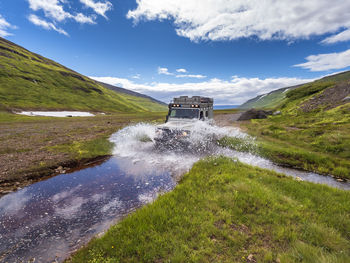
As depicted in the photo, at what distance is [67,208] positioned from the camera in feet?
20.7

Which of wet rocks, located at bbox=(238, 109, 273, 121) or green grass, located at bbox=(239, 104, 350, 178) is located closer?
green grass, located at bbox=(239, 104, 350, 178)

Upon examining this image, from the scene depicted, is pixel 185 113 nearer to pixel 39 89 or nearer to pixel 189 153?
pixel 189 153

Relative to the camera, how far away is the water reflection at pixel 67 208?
4.56 m

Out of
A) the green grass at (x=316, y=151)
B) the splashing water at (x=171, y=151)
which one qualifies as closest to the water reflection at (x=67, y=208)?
the splashing water at (x=171, y=151)

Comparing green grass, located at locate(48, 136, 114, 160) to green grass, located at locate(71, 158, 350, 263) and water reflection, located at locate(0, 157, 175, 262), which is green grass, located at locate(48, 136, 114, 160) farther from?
green grass, located at locate(71, 158, 350, 263)

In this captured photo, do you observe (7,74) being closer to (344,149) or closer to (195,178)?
(195,178)

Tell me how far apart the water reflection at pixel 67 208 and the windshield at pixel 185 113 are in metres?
7.70

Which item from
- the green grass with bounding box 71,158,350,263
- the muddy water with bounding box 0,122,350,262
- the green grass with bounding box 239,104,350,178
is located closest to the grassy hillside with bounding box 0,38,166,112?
the muddy water with bounding box 0,122,350,262

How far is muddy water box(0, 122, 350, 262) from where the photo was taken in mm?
4629

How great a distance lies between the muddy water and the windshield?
4.79 meters

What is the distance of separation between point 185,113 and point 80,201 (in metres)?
11.9

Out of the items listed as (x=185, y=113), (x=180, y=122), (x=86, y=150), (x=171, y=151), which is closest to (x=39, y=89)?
(x=86, y=150)

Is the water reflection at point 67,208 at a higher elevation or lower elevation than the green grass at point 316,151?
lower

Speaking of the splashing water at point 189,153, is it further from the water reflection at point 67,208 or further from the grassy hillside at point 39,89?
the grassy hillside at point 39,89
